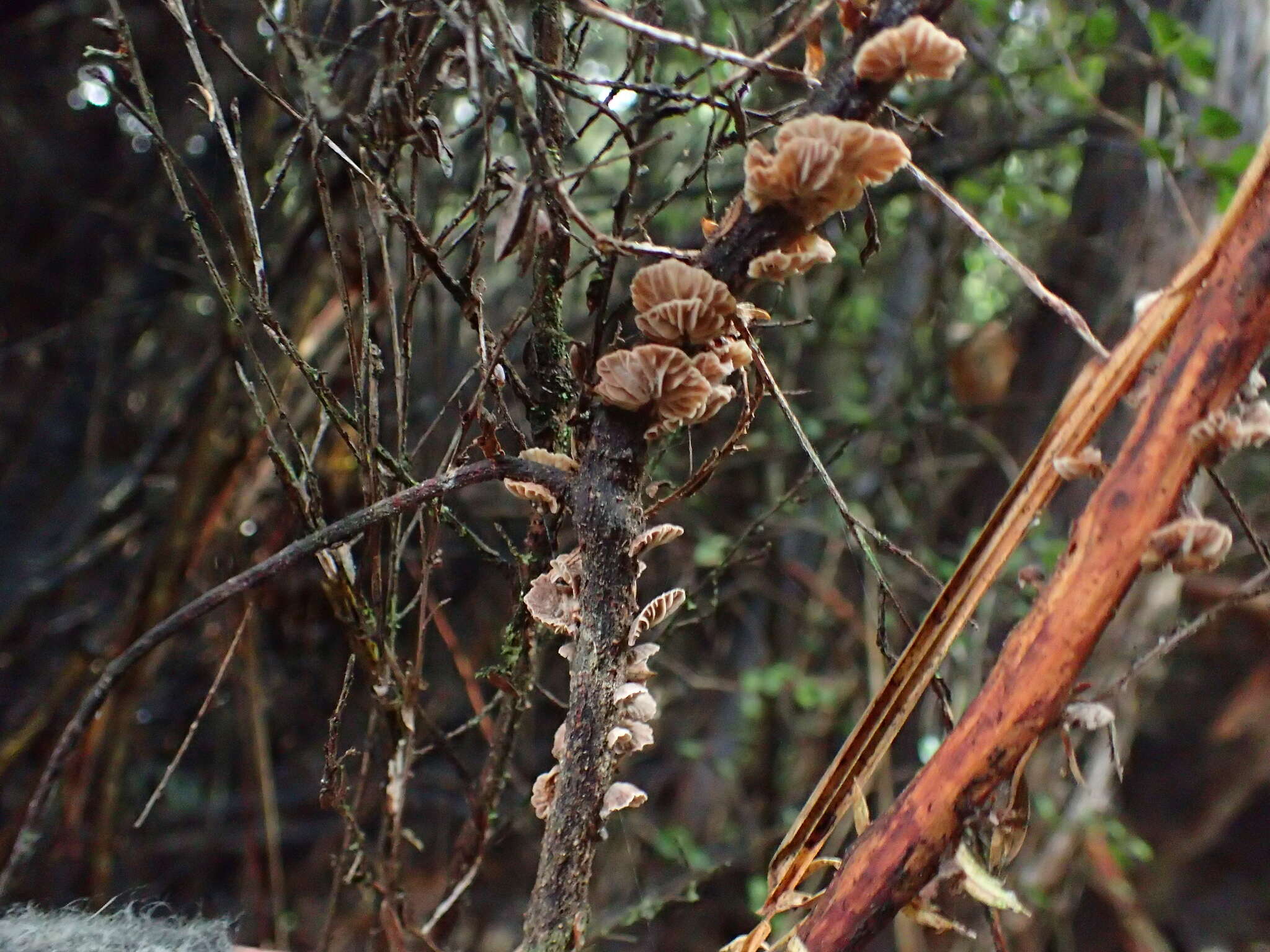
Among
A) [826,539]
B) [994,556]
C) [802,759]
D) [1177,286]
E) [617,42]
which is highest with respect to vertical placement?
[617,42]

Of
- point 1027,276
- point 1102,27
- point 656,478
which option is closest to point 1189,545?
point 1027,276

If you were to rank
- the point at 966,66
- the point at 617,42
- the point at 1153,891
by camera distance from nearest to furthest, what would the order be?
the point at 966,66, the point at 617,42, the point at 1153,891

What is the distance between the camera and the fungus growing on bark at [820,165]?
1.61 feet

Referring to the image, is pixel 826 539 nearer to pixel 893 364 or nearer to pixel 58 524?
pixel 893 364

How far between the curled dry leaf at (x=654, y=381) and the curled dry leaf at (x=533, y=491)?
0.26ft

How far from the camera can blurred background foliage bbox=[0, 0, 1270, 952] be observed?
1447 mm

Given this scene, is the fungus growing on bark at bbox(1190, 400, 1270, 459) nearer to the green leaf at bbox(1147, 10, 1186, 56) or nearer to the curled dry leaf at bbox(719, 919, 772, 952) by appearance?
the curled dry leaf at bbox(719, 919, 772, 952)

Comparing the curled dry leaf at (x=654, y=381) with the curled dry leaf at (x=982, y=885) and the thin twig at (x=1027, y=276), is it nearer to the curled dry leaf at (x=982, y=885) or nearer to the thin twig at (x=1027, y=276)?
the thin twig at (x=1027, y=276)

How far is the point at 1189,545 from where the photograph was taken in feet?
1.60

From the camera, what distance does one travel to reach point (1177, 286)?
549mm

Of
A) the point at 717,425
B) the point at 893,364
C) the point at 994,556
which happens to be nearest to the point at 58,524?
the point at 717,425

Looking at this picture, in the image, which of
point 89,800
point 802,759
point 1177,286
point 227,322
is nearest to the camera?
point 1177,286

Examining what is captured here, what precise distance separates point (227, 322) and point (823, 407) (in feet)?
5.42

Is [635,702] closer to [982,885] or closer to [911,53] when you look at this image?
[982,885]
